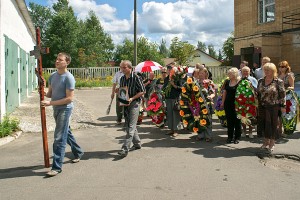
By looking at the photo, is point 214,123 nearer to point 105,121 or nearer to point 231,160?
point 105,121

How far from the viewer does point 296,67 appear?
67.3 ft

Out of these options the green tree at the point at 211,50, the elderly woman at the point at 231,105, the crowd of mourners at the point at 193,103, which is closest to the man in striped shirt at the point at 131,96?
the crowd of mourners at the point at 193,103

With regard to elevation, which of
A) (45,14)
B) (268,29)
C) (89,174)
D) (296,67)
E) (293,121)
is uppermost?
(45,14)

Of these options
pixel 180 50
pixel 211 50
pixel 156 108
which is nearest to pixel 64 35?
pixel 180 50

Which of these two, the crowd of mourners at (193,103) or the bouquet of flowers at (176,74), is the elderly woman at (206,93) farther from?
the bouquet of flowers at (176,74)

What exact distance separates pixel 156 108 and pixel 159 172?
3.86m

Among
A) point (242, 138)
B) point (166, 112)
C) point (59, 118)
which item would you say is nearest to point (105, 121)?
point (166, 112)

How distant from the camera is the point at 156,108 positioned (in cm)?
923

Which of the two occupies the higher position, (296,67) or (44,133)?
(296,67)

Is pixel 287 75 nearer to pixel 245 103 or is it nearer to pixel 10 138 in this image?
→ pixel 245 103

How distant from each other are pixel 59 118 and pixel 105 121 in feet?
17.7

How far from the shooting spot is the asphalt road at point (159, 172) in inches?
182

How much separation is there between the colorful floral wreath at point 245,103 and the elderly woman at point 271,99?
0.79m

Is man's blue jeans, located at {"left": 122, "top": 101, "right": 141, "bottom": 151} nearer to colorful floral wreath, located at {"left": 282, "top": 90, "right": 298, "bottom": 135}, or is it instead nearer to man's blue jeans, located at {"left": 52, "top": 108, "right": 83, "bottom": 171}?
man's blue jeans, located at {"left": 52, "top": 108, "right": 83, "bottom": 171}
